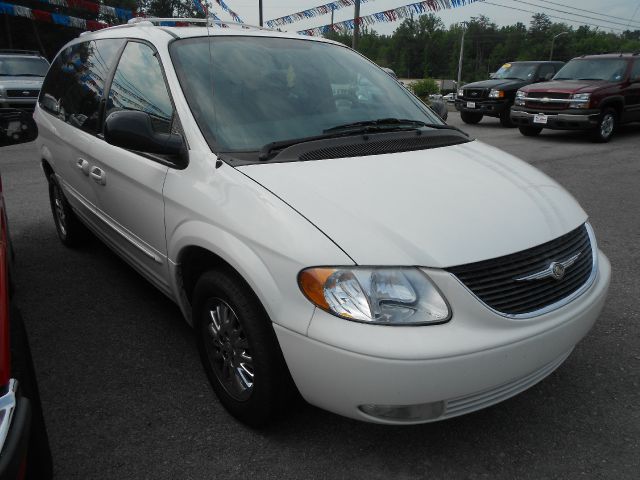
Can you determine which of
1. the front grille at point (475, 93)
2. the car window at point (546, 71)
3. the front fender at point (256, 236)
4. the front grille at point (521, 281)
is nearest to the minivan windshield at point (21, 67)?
the front grille at point (475, 93)

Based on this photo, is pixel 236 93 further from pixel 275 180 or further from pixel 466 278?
pixel 466 278

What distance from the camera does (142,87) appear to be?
290 centimetres

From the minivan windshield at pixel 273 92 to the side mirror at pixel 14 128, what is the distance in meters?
0.79

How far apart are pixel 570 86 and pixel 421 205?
10683mm

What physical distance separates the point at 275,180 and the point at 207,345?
87cm

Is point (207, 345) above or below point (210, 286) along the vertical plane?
below

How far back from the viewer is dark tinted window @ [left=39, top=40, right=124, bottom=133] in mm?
3393

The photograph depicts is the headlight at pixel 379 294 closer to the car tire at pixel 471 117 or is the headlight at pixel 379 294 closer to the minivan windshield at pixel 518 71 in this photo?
the car tire at pixel 471 117

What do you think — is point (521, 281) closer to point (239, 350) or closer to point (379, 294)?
point (379, 294)

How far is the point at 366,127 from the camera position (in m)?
2.75

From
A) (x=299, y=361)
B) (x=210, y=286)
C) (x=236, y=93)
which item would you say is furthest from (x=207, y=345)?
(x=236, y=93)

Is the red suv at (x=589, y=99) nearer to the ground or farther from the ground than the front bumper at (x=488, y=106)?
farther from the ground

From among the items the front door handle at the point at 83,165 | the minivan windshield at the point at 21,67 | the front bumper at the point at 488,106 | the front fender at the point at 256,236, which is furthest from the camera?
the front bumper at the point at 488,106

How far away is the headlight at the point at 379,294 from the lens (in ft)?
6.02
